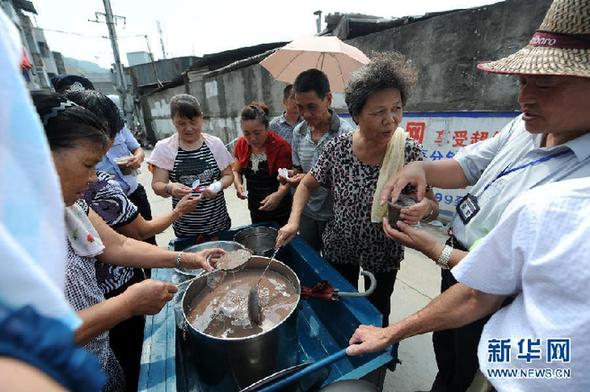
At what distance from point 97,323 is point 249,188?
2138 millimetres

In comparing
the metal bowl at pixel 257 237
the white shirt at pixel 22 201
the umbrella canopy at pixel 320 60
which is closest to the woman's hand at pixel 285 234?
the metal bowl at pixel 257 237

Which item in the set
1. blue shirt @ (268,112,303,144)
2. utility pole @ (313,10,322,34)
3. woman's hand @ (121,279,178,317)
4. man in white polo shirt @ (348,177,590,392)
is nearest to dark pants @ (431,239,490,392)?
man in white polo shirt @ (348,177,590,392)

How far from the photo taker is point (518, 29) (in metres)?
3.07

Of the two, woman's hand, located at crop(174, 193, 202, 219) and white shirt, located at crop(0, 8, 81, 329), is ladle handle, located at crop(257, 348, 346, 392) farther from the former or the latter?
woman's hand, located at crop(174, 193, 202, 219)

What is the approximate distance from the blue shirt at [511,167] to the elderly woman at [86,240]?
1550mm

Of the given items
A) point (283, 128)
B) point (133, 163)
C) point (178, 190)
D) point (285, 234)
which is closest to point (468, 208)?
point (285, 234)

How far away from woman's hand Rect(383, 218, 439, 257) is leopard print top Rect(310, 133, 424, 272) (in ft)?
1.06

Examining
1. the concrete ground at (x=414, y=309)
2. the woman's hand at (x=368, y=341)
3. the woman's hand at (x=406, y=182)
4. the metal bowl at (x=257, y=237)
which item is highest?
the woman's hand at (x=406, y=182)

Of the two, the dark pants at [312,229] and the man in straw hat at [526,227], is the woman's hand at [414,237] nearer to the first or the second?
the man in straw hat at [526,227]

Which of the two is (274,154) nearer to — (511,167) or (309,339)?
(309,339)

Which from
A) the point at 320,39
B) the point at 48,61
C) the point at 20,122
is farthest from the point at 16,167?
the point at 48,61

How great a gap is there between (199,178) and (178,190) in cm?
28

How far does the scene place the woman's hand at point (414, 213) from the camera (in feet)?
5.17

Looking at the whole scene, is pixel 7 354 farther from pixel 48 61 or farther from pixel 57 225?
pixel 48 61
